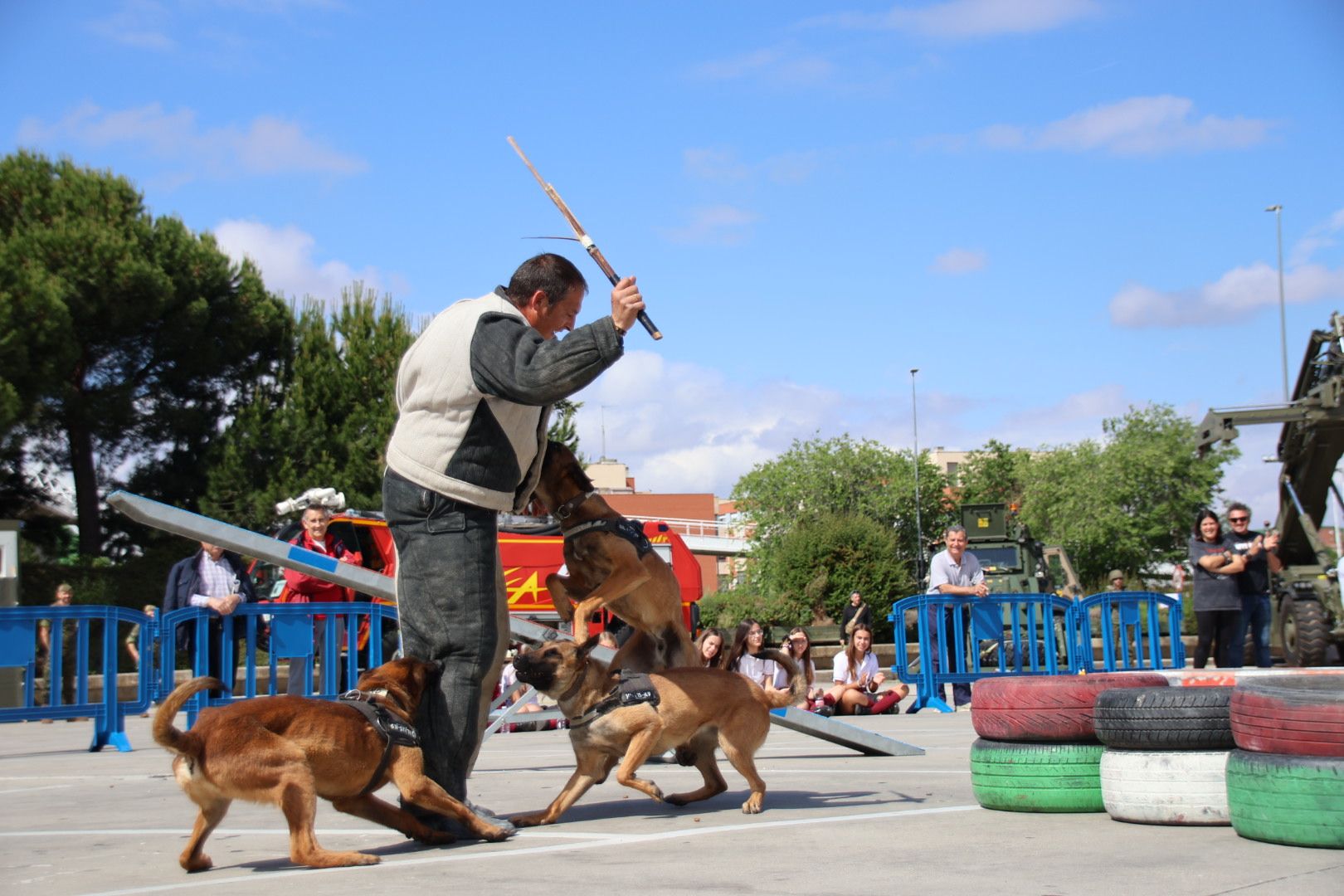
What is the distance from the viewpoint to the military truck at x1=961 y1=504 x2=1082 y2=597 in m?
23.9

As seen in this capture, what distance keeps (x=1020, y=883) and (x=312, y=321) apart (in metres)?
34.3

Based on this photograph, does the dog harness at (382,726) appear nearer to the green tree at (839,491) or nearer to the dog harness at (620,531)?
the dog harness at (620,531)

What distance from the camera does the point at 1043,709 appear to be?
5242 millimetres

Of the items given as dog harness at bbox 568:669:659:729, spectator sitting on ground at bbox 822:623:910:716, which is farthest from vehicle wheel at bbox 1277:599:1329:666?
dog harness at bbox 568:669:659:729

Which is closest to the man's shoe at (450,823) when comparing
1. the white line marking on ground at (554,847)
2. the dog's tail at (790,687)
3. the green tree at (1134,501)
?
the white line marking on ground at (554,847)

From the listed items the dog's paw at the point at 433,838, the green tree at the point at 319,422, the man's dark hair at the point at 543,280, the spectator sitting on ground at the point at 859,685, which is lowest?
the spectator sitting on ground at the point at 859,685

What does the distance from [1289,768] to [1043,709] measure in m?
1.20

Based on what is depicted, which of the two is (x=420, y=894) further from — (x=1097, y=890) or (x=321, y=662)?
(x=321, y=662)

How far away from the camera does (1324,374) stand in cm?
1673

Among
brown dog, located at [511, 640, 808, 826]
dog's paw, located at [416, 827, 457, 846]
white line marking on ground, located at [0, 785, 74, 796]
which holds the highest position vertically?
brown dog, located at [511, 640, 808, 826]

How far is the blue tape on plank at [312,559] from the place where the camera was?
229 inches

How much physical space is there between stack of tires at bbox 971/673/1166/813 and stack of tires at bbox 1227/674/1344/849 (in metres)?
0.79

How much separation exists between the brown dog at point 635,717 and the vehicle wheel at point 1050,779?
1.07 meters

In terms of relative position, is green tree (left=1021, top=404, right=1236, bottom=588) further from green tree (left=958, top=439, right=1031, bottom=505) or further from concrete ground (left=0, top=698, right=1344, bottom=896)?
concrete ground (left=0, top=698, right=1344, bottom=896)
